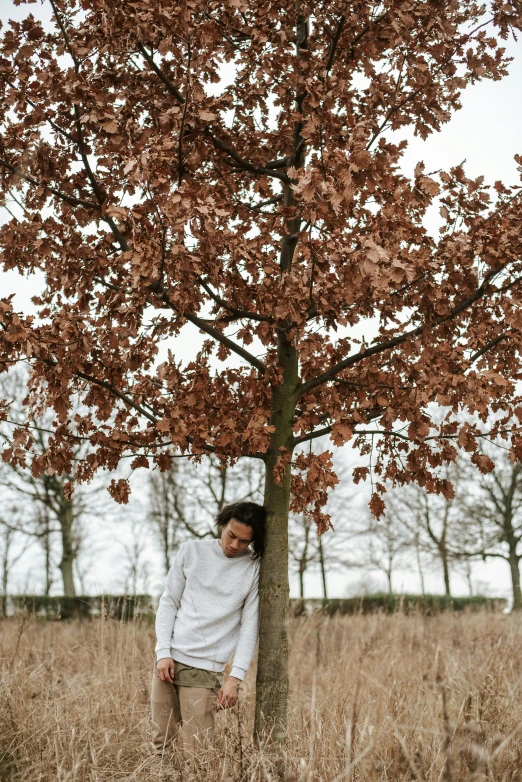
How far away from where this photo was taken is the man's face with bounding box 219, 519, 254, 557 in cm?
342

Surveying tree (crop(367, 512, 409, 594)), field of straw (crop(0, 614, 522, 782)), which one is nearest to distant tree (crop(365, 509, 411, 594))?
tree (crop(367, 512, 409, 594))

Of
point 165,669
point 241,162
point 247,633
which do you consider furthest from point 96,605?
point 241,162

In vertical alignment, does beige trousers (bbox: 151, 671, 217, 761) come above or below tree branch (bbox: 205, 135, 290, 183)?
below

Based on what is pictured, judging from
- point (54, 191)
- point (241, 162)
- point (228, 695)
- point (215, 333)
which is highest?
point (241, 162)

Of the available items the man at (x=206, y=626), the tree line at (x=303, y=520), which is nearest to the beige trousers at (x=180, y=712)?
the man at (x=206, y=626)

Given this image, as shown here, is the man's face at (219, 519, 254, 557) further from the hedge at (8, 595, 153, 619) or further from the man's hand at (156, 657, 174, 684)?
the hedge at (8, 595, 153, 619)

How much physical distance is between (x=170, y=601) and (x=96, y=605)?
251cm

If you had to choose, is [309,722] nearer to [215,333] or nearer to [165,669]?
[165,669]

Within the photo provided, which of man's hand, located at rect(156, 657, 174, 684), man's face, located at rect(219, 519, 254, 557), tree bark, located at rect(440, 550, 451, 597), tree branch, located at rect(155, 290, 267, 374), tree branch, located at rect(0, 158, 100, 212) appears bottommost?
tree bark, located at rect(440, 550, 451, 597)

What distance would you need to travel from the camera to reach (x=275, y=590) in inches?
137

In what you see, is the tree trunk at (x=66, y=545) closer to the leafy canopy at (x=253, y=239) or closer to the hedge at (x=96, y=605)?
the hedge at (x=96, y=605)

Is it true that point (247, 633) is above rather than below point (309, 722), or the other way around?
above

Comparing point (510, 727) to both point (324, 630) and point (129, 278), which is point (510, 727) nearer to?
point (129, 278)

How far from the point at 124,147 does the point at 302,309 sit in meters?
1.14
